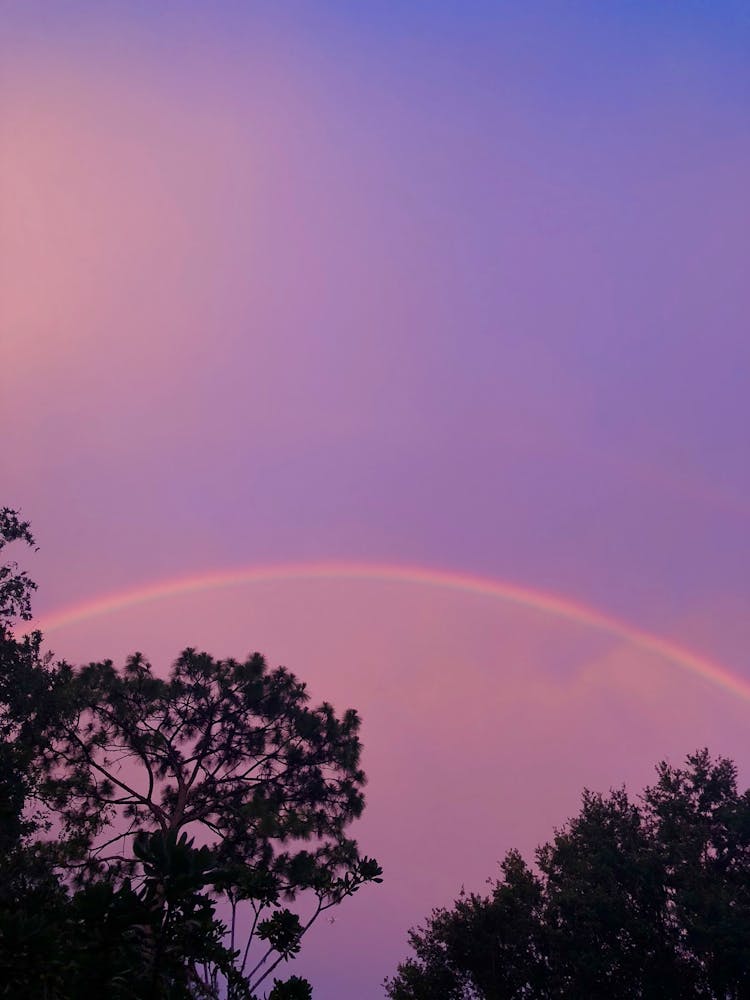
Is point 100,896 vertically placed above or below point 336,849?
below

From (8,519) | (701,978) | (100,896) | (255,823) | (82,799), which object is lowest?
(100,896)

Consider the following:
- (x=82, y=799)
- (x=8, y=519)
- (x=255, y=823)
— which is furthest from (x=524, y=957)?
(x=8, y=519)

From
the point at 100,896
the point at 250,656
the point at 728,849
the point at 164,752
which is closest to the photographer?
the point at 100,896

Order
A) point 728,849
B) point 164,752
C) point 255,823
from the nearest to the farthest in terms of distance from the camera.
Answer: point 255,823 < point 164,752 < point 728,849

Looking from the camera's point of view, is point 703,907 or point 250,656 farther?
point 250,656

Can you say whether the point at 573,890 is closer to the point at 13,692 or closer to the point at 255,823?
the point at 255,823

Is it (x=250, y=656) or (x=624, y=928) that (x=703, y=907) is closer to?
(x=624, y=928)

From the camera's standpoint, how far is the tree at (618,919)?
25.8 m

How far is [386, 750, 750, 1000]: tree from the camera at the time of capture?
84.7 feet

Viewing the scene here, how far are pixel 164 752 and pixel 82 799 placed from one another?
10.0ft

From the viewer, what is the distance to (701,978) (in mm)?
26016

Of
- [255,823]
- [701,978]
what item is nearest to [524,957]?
[701,978]

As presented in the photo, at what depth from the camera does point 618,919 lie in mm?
27281

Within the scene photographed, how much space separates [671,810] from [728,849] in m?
2.54
